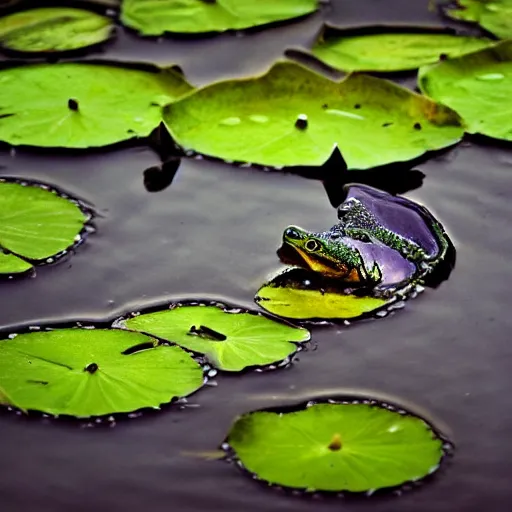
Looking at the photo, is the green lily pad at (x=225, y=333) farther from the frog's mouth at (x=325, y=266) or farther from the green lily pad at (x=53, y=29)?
the green lily pad at (x=53, y=29)

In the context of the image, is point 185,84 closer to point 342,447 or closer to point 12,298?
point 12,298

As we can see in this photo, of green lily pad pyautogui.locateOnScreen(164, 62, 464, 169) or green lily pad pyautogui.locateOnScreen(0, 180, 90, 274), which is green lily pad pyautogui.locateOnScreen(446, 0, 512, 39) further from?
green lily pad pyautogui.locateOnScreen(0, 180, 90, 274)

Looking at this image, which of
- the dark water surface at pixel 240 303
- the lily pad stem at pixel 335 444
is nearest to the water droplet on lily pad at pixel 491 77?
the dark water surface at pixel 240 303

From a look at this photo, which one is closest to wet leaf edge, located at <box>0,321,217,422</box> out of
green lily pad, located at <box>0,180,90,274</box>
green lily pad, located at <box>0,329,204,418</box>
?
green lily pad, located at <box>0,329,204,418</box>

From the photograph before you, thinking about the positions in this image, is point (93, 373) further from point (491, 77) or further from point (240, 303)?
point (491, 77)

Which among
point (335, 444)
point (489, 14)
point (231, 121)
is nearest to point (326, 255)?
point (335, 444)

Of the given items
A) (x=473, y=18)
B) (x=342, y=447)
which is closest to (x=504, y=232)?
(x=342, y=447)
